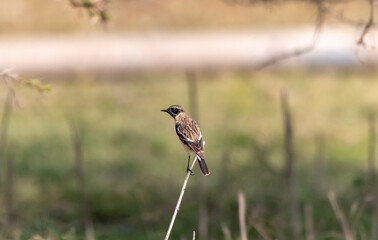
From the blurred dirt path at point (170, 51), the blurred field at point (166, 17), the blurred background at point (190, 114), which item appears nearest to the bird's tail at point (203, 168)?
the blurred background at point (190, 114)

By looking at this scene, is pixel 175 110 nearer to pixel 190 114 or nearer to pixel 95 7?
pixel 95 7

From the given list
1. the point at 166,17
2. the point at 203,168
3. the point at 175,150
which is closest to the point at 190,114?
the point at 175,150

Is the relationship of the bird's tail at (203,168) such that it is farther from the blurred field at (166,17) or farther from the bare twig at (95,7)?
the blurred field at (166,17)

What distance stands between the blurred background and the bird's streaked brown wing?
1.01 metres

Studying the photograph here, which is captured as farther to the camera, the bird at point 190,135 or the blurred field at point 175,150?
the blurred field at point 175,150

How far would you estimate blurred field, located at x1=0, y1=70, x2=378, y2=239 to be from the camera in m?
6.94

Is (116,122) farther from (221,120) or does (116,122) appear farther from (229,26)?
(229,26)

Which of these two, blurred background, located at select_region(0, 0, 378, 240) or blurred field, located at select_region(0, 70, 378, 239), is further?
blurred field, located at select_region(0, 70, 378, 239)

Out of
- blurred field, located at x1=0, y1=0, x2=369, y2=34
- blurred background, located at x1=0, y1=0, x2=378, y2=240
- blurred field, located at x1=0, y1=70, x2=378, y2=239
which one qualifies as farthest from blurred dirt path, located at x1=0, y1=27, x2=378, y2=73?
blurred field, located at x1=0, y1=0, x2=369, y2=34

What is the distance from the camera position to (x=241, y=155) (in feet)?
30.2

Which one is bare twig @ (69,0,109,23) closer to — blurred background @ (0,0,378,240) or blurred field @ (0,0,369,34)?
blurred background @ (0,0,378,240)

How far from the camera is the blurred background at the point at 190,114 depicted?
591 centimetres

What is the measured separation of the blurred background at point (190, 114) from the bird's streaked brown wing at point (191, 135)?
3.30 ft

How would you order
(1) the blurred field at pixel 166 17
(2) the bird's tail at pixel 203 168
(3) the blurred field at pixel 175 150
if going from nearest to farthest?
(2) the bird's tail at pixel 203 168
(3) the blurred field at pixel 175 150
(1) the blurred field at pixel 166 17
